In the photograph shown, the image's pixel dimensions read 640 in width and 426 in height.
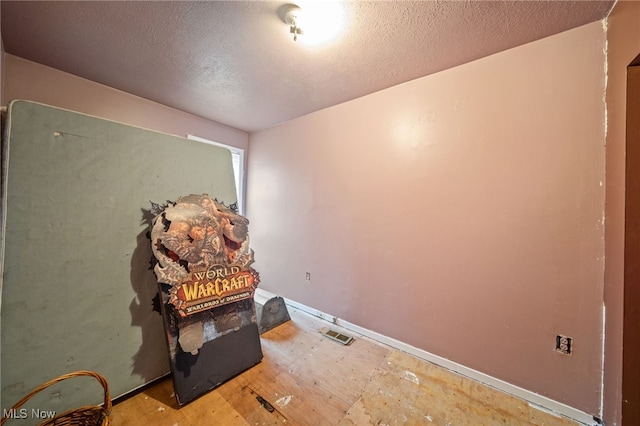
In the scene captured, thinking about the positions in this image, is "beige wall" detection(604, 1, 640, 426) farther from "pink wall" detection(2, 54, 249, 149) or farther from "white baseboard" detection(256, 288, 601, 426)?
"pink wall" detection(2, 54, 249, 149)

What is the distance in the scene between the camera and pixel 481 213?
5.78 ft

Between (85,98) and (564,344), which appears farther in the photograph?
(85,98)

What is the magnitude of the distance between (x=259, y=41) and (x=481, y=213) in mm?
2102

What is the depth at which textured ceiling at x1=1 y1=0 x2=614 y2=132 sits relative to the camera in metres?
1.37

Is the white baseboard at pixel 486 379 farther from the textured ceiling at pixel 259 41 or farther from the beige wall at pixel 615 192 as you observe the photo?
the textured ceiling at pixel 259 41

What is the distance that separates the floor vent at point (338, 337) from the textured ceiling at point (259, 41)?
8.22 ft

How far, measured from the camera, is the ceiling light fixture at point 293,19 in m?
1.35

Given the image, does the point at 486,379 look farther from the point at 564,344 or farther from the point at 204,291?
the point at 204,291

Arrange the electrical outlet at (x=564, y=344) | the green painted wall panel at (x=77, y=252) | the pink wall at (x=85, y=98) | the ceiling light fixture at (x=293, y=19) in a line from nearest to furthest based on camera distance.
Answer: the green painted wall panel at (x=77, y=252)
the ceiling light fixture at (x=293, y=19)
the electrical outlet at (x=564, y=344)
the pink wall at (x=85, y=98)

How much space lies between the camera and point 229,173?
6.97 ft

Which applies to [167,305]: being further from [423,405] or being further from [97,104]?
[97,104]

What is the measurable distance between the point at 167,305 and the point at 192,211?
0.65 m

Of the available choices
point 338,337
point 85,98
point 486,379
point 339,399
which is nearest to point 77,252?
point 85,98

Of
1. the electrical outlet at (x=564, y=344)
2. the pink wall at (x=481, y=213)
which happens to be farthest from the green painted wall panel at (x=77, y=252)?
the electrical outlet at (x=564, y=344)
